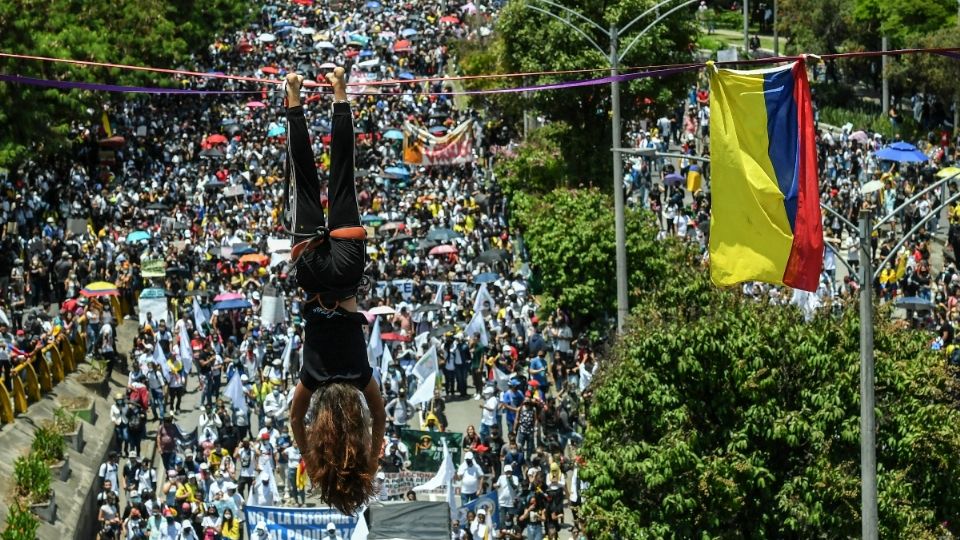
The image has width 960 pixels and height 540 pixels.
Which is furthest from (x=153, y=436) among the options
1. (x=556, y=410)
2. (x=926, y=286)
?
(x=926, y=286)

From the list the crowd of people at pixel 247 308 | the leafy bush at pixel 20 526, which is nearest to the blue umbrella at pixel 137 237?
the crowd of people at pixel 247 308

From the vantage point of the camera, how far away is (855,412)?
24.4 metres

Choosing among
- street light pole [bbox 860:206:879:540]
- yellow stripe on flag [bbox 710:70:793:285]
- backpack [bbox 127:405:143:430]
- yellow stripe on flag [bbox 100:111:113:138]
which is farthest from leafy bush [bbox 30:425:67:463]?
yellow stripe on flag [bbox 100:111:113:138]

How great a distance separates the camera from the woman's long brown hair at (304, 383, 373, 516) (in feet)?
37.2

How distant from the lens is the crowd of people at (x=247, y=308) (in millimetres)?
31531

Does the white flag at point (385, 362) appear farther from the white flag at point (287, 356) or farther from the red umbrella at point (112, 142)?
the red umbrella at point (112, 142)

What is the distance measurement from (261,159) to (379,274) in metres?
17.7

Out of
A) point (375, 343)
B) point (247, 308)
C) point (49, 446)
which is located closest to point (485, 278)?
point (247, 308)

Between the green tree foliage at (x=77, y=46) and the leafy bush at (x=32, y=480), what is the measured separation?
20.7 meters

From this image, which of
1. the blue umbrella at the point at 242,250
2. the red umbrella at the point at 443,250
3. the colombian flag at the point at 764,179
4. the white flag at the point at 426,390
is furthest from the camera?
the blue umbrella at the point at 242,250

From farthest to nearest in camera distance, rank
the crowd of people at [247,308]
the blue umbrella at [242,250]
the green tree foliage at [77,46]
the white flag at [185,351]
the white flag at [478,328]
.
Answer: the green tree foliage at [77,46] < the blue umbrella at [242,250] < the white flag at [478,328] < the white flag at [185,351] < the crowd of people at [247,308]

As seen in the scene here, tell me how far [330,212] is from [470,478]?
19.5 metres

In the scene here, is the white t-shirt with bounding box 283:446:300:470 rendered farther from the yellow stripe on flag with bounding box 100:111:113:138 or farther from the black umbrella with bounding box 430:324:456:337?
the yellow stripe on flag with bounding box 100:111:113:138

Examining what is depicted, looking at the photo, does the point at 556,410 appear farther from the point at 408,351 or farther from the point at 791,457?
the point at 791,457
